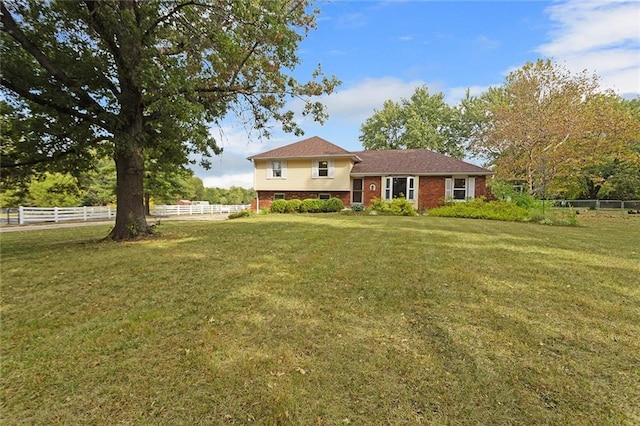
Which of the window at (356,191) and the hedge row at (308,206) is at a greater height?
the window at (356,191)

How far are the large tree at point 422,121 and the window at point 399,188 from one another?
16.0 m

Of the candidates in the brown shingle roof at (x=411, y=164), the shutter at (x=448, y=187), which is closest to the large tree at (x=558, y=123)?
the brown shingle roof at (x=411, y=164)

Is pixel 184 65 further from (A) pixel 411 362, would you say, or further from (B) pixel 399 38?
(A) pixel 411 362

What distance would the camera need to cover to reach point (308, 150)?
2316 centimetres

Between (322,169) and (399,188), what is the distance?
5451mm

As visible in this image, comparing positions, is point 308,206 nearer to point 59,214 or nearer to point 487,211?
point 487,211

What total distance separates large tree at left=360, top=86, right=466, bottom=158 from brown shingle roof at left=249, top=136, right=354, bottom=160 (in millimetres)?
15344

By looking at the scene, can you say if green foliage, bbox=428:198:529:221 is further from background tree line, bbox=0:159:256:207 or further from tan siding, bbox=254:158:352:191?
background tree line, bbox=0:159:256:207

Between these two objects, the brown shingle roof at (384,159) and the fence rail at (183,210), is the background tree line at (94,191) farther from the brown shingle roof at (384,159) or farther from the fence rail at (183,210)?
the brown shingle roof at (384,159)

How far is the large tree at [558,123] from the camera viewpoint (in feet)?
68.0

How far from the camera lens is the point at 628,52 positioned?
13.7 metres

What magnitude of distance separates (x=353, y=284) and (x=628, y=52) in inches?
679

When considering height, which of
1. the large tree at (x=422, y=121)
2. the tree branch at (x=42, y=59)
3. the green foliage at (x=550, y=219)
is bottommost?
the green foliage at (x=550, y=219)

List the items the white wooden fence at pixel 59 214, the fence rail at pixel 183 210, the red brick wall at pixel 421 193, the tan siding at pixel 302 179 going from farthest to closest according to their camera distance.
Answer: the fence rail at pixel 183 210, the tan siding at pixel 302 179, the red brick wall at pixel 421 193, the white wooden fence at pixel 59 214
